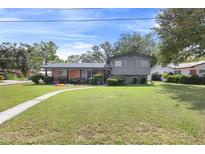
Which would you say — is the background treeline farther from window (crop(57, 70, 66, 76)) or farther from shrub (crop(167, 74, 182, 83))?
window (crop(57, 70, 66, 76))

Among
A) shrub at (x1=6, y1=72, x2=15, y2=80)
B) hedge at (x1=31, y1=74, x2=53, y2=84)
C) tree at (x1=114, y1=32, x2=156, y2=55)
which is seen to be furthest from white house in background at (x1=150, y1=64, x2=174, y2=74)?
shrub at (x1=6, y1=72, x2=15, y2=80)

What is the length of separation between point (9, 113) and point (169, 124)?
5105 millimetres

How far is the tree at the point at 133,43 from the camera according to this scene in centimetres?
5266

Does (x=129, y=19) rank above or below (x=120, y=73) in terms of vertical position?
above

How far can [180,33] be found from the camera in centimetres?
2161

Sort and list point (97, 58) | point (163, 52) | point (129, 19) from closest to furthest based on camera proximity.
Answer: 1. point (129, 19)
2. point (163, 52)
3. point (97, 58)

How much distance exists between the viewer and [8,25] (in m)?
15.4

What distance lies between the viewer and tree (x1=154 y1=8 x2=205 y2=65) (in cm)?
1973

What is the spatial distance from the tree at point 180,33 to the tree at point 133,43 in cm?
2535

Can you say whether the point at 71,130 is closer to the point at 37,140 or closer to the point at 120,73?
the point at 37,140

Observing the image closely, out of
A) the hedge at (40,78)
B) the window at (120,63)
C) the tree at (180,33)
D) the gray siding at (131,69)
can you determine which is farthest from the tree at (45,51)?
the tree at (180,33)
